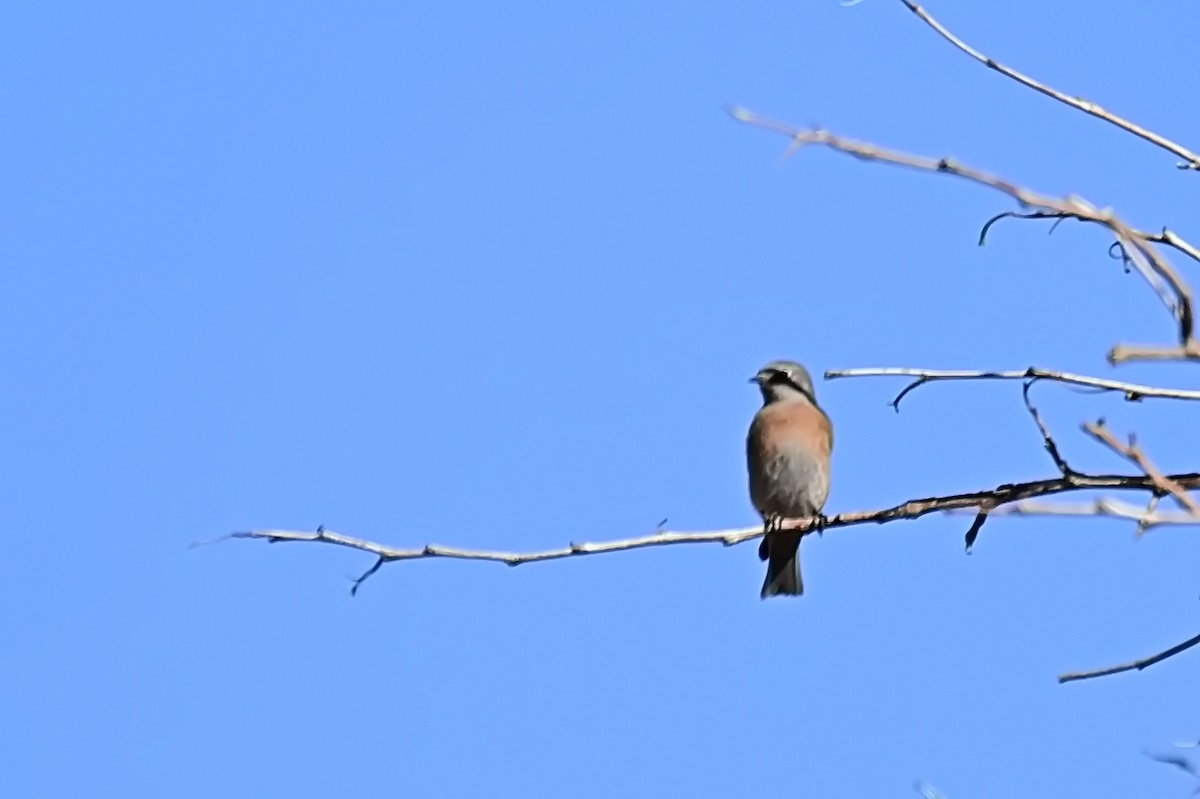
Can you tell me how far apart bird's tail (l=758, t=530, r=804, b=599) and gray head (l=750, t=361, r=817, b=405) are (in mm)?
1042

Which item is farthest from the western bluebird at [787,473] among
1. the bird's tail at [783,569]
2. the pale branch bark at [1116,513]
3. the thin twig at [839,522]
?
the pale branch bark at [1116,513]

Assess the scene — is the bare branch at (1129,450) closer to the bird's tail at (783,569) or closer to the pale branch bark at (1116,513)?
the pale branch bark at (1116,513)

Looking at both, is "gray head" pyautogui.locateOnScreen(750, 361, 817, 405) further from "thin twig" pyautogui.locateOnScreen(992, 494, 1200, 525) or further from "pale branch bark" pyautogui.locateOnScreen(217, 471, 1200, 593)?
"thin twig" pyautogui.locateOnScreen(992, 494, 1200, 525)

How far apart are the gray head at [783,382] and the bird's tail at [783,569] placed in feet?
3.42

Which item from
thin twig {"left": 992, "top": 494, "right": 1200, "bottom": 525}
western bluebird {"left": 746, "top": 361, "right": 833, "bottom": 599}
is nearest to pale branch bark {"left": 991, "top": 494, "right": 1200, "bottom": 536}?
thin twig {"left": 992, "top": 494, "right": 1200, "bottom": 525}

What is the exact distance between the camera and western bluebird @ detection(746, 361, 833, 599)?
7.72 meters

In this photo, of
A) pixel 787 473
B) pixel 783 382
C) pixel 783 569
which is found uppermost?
pixel 783 382

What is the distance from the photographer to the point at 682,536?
12.0ft

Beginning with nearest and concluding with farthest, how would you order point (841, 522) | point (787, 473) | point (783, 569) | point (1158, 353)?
point (1158, 353) < point (841, 522) < point (783, 569) < point (787, 473)

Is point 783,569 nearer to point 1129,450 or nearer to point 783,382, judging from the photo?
point 783,382

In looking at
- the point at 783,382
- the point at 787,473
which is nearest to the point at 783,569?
the point at 787,473

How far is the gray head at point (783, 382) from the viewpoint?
8484 millimetres

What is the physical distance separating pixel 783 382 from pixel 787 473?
2.52ft

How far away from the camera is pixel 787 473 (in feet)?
25.9
